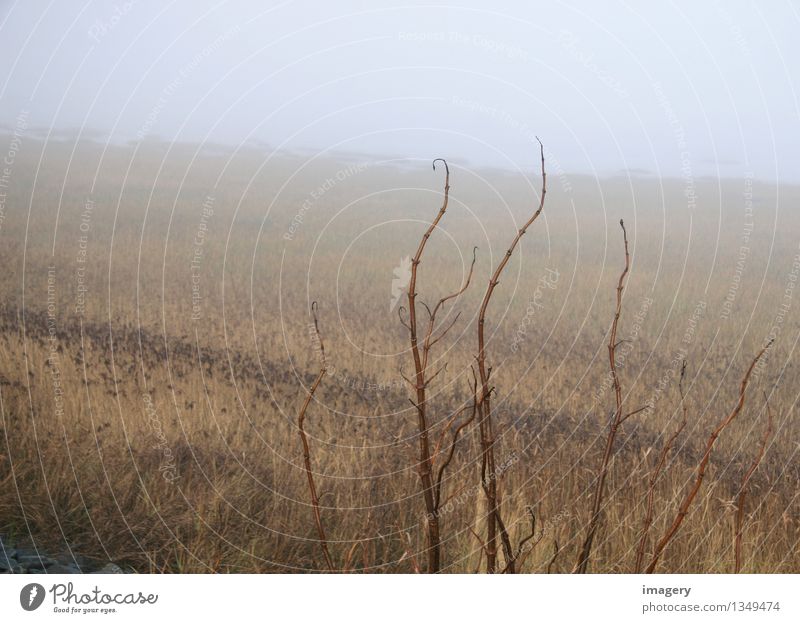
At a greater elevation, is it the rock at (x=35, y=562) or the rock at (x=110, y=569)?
the rock at (x=35, y=562)

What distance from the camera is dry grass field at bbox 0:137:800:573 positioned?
379 cm

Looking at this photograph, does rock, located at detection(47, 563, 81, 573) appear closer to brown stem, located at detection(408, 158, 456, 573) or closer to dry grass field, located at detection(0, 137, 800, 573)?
dry grass field, located at detection(0, 137, 800, 573)

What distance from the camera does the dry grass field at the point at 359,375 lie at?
3.79 meters

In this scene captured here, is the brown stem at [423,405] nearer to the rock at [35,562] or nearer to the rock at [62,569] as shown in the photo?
the rock at [62,569]

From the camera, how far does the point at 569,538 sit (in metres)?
3.79

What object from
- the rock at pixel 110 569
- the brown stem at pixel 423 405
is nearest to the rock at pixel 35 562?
the rock at pixel 110 569

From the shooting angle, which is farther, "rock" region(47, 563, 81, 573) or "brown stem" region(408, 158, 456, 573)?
"rock" region(47, 563, 81, 573)

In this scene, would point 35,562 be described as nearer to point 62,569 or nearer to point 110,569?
point 62,569

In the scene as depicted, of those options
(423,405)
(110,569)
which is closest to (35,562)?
(110,569)

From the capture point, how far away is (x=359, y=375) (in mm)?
5707

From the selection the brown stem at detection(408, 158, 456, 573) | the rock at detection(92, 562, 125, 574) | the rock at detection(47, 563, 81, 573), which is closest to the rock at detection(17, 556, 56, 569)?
the rock at detection(47, 563, 81, 573)
